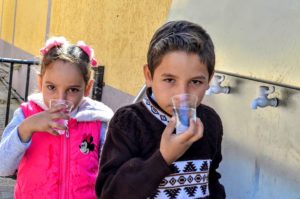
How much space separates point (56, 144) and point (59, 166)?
0.33ft

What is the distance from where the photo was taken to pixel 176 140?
1483 millimetres

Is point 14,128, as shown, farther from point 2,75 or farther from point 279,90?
point 2,75

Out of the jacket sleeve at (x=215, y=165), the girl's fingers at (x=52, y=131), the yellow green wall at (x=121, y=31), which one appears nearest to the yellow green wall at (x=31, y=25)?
the yellow green wall at (x=121, y=31)

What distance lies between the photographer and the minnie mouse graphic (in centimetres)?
215

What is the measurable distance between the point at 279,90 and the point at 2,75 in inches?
441

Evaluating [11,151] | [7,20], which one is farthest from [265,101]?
[7,20]

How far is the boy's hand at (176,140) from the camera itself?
1.47 meters

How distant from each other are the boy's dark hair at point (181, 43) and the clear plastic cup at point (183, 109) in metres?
0.17

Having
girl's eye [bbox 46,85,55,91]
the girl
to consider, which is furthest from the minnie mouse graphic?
girl's eye [bbox 46,85,55,91]

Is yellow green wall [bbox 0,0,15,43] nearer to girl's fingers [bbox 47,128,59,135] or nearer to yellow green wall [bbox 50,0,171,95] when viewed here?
yellow green wall [bbox 50,0,171,95]

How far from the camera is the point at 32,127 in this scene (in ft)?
6.52

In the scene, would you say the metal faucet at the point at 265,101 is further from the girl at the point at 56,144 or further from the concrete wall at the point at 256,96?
the girl at the point at 56,144

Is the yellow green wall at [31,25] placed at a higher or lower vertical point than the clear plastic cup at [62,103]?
lower

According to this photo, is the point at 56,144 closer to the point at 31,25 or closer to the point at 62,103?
the point at 62,103
